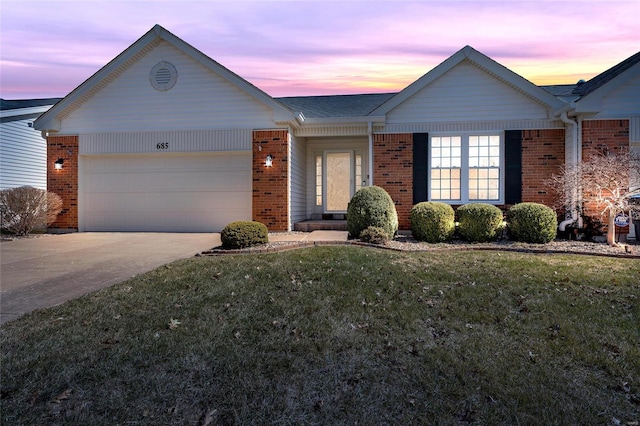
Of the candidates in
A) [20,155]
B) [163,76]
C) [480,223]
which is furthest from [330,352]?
[20,155]

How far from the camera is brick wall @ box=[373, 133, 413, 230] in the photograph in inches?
426

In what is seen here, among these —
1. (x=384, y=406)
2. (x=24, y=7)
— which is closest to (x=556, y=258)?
(x=384, y=406)

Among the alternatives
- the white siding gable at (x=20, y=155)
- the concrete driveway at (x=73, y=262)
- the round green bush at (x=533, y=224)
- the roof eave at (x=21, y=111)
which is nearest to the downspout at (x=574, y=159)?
the round green bush at (x=533, y=224)

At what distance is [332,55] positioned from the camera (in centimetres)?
961

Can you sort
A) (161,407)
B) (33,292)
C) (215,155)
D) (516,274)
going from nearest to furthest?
(161,407)
(33,292)
(516,274)
(215,155)

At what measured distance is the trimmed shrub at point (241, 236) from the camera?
7426 mm

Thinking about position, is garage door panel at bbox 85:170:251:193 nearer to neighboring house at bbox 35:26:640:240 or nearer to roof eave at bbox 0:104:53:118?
neighboring house at bbox 35:26:640:240

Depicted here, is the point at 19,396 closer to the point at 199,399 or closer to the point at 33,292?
the point at 199,399

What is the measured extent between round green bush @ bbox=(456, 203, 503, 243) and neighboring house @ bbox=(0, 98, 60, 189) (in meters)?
16.1

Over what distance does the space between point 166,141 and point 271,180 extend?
331 cm

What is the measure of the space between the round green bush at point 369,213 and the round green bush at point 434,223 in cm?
67

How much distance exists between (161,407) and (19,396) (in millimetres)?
1002

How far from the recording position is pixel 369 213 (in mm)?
8469

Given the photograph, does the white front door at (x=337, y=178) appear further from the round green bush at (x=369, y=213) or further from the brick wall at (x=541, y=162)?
the brick wall at (x=541, y=162)
